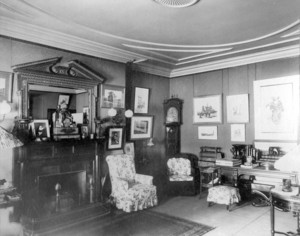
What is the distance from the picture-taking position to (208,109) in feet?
22.9

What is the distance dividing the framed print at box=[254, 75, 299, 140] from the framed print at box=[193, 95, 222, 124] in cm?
93

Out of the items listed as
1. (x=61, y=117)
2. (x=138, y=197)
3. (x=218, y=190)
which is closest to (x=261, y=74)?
(x=218, y=190)

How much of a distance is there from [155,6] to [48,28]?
1.90m

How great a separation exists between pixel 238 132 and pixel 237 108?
22.5 inches

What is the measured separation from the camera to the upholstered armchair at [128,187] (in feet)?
16.7

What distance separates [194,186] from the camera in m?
6.27

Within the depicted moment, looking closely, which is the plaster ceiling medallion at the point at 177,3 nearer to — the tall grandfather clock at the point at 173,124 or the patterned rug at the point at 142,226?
the patterned rug at the point at 142,226

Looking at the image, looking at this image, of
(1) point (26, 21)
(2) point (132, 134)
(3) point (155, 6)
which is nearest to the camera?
(3) point (155, 6)

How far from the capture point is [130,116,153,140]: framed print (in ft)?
22.4

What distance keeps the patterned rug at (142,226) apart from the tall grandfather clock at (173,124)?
2.64 meters

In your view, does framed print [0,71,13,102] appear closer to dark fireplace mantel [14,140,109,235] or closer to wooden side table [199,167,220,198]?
dark fireplace mantel [14,140,109,235]

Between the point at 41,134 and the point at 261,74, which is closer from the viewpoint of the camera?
the point at 41,134

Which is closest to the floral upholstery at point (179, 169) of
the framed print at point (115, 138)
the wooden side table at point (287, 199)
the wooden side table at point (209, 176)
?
the wooden side table at point (209, 176)

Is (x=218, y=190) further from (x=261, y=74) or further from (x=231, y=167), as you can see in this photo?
(x=261, y=74)
